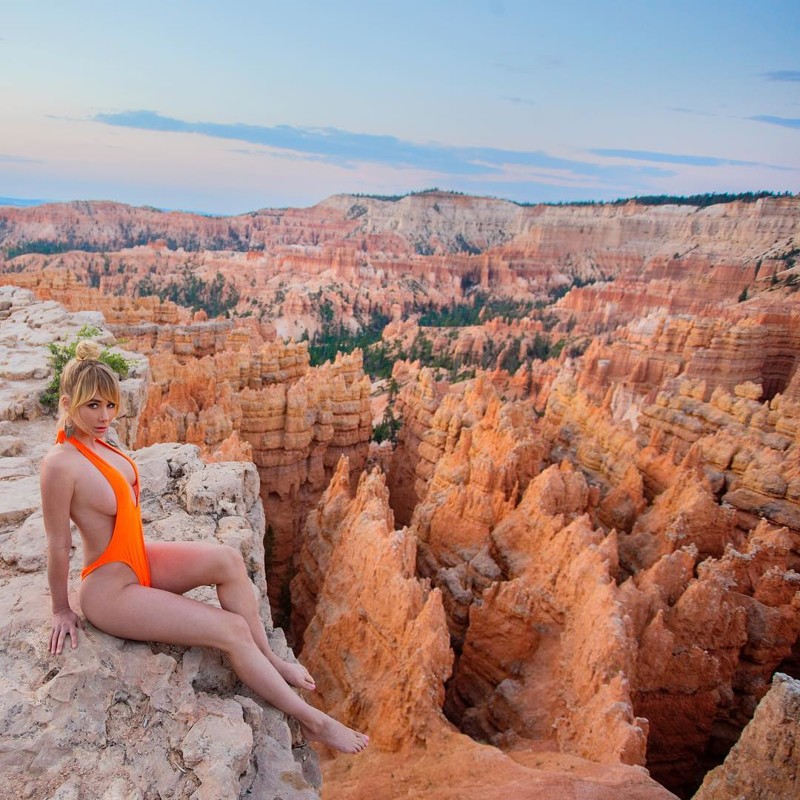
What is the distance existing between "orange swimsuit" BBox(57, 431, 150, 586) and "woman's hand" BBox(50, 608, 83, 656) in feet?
0.60

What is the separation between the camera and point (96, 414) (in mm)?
2598

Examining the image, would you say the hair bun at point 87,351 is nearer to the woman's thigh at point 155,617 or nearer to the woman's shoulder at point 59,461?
the woman's shoulder at point 59,461

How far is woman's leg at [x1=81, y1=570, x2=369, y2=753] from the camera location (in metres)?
2.59

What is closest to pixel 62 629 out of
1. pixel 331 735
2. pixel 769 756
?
pixel 331 735

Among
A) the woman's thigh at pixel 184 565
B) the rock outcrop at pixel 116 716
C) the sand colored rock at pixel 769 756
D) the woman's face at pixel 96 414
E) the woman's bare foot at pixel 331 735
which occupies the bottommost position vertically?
the sand colored rock at pixel 769 756

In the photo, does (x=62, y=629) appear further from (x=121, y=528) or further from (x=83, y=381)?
(x=83, y=381)

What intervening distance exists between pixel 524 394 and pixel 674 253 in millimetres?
54357

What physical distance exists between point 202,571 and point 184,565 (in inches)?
3.7

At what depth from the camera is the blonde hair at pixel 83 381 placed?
2.52m

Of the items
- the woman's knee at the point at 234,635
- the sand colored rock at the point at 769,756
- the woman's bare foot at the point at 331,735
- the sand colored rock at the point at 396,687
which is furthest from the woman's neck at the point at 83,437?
the sand colored rock at the point at 769,756

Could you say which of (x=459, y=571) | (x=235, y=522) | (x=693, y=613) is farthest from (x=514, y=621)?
(x=235, y=522)

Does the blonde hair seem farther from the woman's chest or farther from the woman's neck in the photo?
the woman's chest

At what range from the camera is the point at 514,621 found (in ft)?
25.5

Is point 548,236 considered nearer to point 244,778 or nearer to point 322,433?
point 322,433
